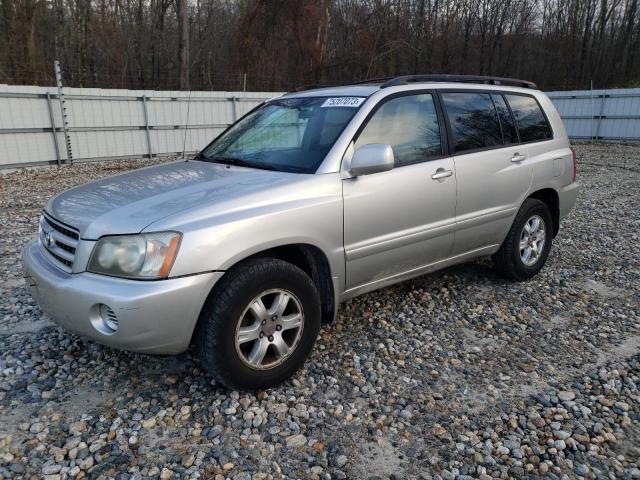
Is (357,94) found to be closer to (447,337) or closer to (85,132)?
(447,337)

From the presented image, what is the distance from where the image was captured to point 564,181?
16.1 ft

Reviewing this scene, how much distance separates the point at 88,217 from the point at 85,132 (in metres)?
11.4

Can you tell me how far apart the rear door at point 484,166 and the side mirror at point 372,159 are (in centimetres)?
96

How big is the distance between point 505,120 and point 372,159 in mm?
1939

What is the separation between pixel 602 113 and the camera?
61.3 ft

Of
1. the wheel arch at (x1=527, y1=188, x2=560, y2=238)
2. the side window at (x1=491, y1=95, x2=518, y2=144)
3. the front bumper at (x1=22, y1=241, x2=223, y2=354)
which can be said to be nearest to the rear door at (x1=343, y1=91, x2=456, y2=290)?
the side window at (x1=491, y1=95, x2=518, y2=144)

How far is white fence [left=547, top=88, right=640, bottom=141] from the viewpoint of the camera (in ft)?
58.6

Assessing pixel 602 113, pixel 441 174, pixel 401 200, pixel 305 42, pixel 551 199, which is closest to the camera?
pixel 401 200

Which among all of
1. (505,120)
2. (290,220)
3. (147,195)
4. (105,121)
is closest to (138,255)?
(147,195)

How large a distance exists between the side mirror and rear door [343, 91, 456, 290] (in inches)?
4.6

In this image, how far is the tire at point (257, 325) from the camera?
106 inches

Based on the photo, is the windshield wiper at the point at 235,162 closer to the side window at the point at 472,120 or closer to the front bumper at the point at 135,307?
the front bumper at the point at 135,307

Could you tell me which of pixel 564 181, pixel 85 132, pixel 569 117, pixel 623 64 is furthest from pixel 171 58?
pixel 623 64

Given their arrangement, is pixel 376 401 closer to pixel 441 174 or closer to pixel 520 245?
pixel 441 174
